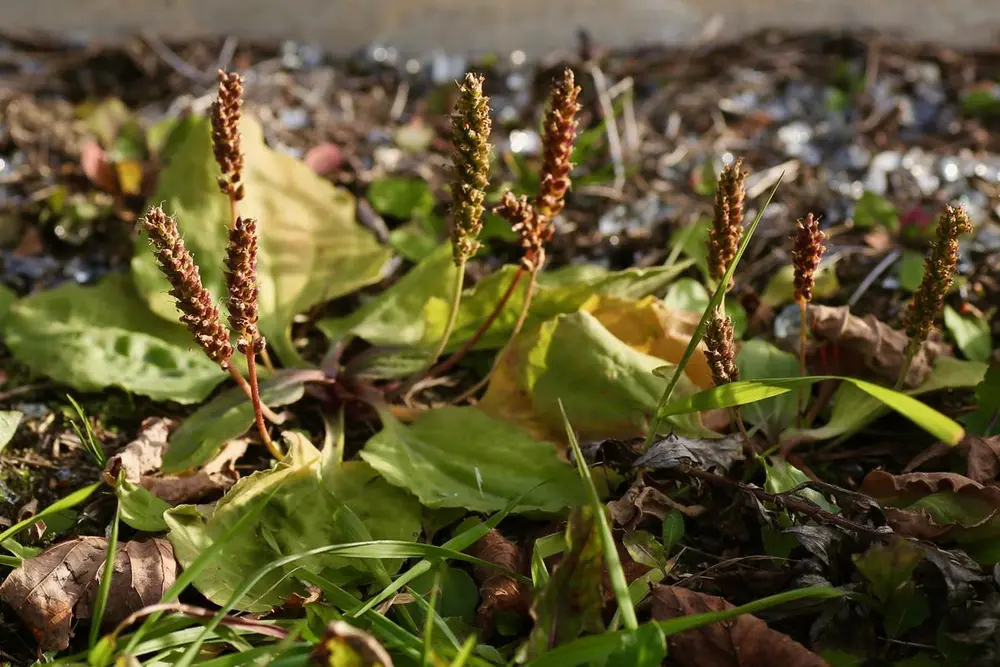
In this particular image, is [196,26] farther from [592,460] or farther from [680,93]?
[592,460]

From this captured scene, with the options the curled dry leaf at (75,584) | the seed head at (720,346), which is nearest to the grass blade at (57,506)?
the curled dry leaf at (75,584)

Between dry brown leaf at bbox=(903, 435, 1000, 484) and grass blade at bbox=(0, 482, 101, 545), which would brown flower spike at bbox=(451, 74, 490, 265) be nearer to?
grass blade at bbox=(0, 482, 101, 545)

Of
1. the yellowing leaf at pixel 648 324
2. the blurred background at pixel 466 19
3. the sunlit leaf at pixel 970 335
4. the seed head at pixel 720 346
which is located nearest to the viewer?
the seed head at pixel 720 346

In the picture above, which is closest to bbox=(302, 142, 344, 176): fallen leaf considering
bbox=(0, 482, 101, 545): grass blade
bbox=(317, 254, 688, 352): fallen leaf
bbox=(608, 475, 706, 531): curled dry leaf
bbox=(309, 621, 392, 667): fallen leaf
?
bbox=(317, 254, 688, 352): fallen leaf

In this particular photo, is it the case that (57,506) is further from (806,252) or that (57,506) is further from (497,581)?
(806,252)

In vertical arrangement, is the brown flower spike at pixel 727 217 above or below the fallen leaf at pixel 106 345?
above

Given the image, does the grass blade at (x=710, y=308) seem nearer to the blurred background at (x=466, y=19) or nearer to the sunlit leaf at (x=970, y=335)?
the sunlit leaf at (x=970, y=335)

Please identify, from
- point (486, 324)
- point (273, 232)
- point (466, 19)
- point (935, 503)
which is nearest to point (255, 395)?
point (486, 324)

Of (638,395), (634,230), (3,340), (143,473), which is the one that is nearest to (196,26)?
(3,340)

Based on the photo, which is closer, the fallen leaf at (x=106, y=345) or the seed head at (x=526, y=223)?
the seed head at (x=526, y=223)
